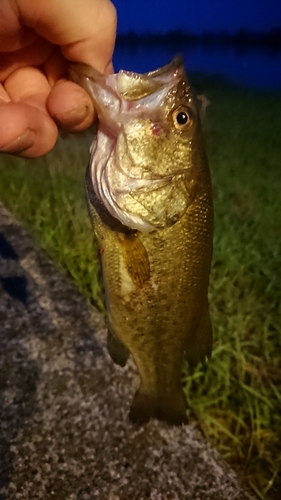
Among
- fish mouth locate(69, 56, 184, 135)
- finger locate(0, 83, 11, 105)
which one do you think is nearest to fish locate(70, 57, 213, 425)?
fish mouth locate(69, 56, 184, 135)

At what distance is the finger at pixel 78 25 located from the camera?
1.12 metres

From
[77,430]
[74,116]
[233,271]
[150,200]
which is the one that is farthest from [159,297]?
[233,271]

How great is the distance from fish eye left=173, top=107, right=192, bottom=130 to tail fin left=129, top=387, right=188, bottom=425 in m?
0.91

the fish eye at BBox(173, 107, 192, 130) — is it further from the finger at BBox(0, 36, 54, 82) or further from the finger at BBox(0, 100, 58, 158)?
the finger at BBox(0, 36, 54, 82)

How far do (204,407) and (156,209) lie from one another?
154cm

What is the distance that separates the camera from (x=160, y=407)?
5.28 feet

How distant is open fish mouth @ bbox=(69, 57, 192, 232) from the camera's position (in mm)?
1105

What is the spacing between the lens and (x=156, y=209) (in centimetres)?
123

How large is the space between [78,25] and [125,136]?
0.30 metres

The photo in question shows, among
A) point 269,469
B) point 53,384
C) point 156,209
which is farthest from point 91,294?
point 156,209

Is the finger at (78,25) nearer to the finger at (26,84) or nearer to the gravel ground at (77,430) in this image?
the finger at (26,84)

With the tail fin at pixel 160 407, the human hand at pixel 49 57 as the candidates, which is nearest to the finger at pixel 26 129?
the human hand at pixel 49 57

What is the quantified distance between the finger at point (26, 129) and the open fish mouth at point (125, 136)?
13cm

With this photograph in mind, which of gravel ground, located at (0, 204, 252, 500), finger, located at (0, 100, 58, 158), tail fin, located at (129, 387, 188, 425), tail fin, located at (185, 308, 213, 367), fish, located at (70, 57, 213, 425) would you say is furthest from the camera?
gravel ground, located at (0, 204, 252, 500)
